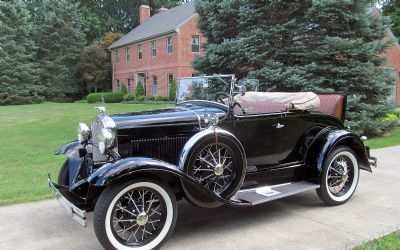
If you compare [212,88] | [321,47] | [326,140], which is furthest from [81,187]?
[321,47]

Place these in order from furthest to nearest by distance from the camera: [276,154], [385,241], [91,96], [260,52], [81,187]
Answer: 1. [91,96]
2. [260,52]
3. [276,154]
4. [81,187]
5. [385,241]

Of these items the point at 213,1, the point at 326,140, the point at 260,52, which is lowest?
the point at 326,140

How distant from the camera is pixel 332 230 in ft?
14.7

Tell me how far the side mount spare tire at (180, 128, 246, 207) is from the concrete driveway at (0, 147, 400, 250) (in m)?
0.41

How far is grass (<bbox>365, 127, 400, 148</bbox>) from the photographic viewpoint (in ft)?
32.5

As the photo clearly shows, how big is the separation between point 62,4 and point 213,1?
3472 cm

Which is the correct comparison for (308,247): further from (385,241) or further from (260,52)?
(260,52)

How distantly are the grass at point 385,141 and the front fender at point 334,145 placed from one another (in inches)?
173

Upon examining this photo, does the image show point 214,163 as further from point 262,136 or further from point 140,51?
point 140,51

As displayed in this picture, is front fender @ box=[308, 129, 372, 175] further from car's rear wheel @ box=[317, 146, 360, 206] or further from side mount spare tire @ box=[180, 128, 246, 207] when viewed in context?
side mount spare tire @ box=[180, 128, 246, 207]

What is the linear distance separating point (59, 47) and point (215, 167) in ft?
134

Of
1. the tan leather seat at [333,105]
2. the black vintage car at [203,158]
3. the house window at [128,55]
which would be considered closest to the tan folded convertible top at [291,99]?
the black vintage car at [203,158]

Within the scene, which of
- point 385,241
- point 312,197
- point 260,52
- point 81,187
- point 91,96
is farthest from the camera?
point 91,96

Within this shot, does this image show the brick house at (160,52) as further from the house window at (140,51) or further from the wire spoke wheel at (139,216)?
the wire spoke wheel at (139,216)
